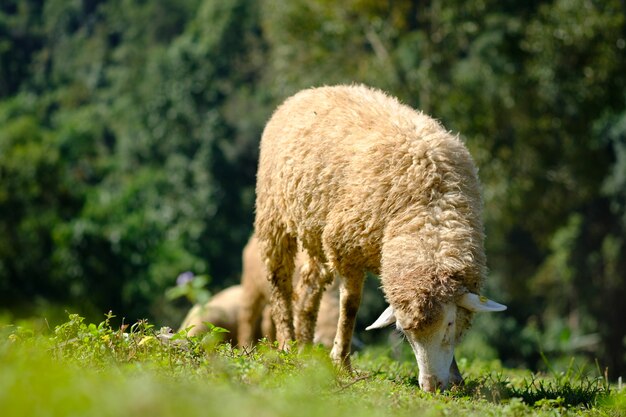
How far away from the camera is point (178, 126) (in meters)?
38.5

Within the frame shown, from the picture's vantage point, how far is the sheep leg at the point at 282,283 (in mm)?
7566

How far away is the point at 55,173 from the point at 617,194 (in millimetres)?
Result: 16054

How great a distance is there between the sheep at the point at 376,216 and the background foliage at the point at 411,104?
907cm

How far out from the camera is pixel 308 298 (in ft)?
24.6

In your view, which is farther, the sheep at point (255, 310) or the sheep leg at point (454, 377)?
the sheep at point (255, 310)

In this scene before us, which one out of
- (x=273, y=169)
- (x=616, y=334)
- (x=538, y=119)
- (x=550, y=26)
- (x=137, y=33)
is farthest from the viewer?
(x=137, y=33)

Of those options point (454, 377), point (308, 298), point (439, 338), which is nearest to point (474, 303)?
point (439, 338)

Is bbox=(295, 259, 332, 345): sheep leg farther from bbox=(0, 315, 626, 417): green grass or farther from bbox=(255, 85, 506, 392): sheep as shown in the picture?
bbox=(0, 315, 626, 417): green grass

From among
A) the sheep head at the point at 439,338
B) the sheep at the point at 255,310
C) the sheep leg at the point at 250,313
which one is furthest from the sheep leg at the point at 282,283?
the sheep leg at the point at 250,313

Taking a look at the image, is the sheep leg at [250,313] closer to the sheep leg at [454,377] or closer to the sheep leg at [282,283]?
the sheep leg at [282,283]

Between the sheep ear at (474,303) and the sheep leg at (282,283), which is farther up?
the sheep ear at (474,303)

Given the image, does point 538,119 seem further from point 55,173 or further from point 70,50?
point 70,50

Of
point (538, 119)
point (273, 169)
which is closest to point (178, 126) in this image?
point (538, 119)

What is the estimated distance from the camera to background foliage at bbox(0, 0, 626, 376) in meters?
23.3
